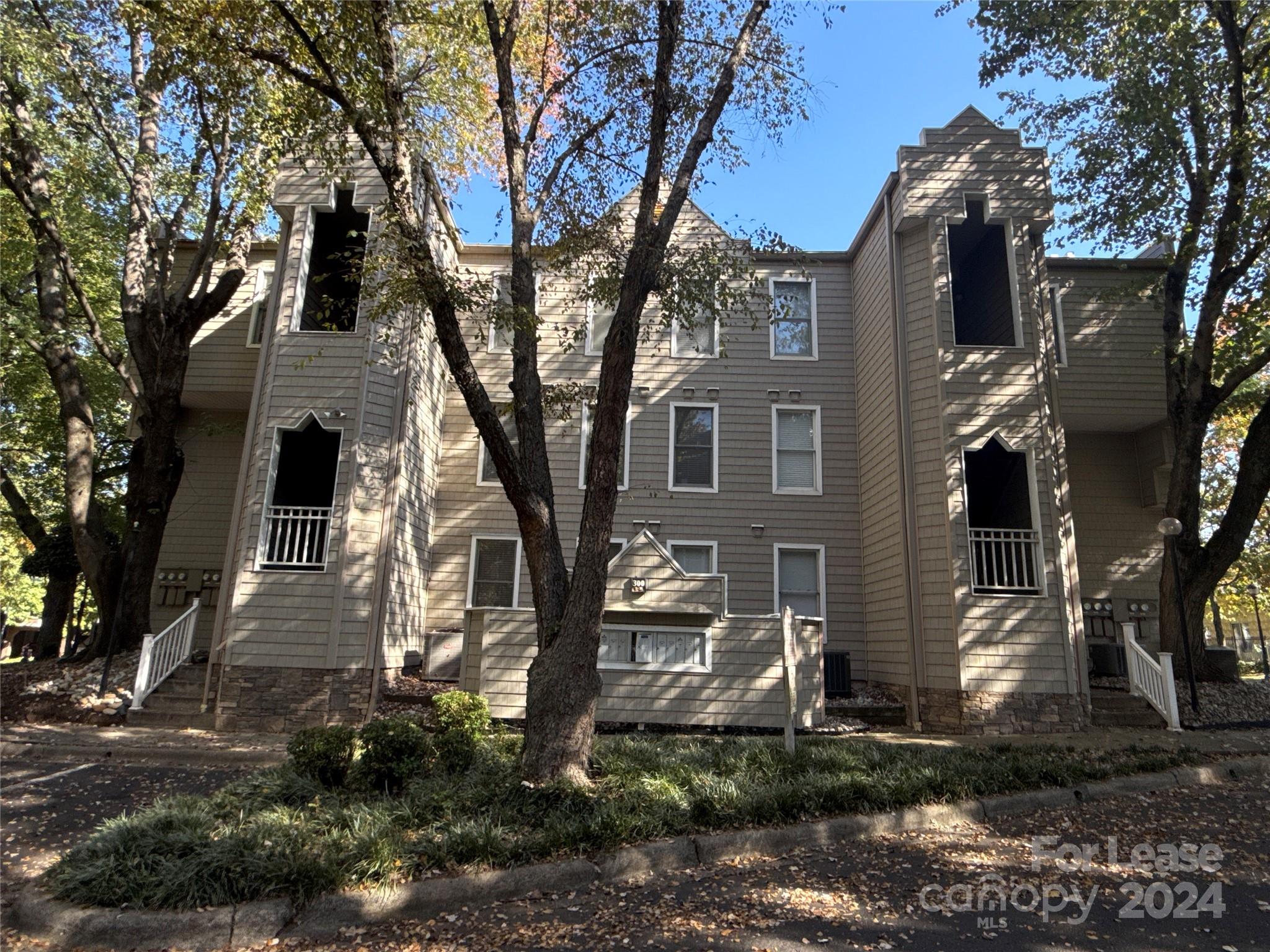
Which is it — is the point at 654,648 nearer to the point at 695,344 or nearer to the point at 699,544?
the point at 699,544

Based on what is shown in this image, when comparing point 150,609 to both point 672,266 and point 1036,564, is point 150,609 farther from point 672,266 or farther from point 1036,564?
point 1036,564

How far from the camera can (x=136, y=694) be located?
10367mm

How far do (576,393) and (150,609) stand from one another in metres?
9.50

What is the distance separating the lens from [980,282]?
44.5 feet

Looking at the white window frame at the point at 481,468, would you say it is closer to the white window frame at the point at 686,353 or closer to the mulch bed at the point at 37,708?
the white window frame at the point at 686,353

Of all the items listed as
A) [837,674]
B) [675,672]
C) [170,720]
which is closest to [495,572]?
[675,672]

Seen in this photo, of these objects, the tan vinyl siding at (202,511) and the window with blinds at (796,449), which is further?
the window with blinds at (796,449)

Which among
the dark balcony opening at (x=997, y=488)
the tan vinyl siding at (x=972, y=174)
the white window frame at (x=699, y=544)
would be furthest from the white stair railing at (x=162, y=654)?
the tan vinyl siding at (x=972, y=174)

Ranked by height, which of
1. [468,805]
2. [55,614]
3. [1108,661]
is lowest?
[468,805]

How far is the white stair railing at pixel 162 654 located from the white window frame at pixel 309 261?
4.43 metres

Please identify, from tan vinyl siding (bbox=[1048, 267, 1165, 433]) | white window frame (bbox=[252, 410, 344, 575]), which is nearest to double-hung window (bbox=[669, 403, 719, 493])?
white window frame (bbox=[252, 410, 344, 575])

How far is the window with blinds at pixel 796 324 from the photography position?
14477 mm

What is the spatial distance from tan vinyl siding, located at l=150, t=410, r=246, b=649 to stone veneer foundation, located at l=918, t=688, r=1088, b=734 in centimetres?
1165

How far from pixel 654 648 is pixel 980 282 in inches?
346
